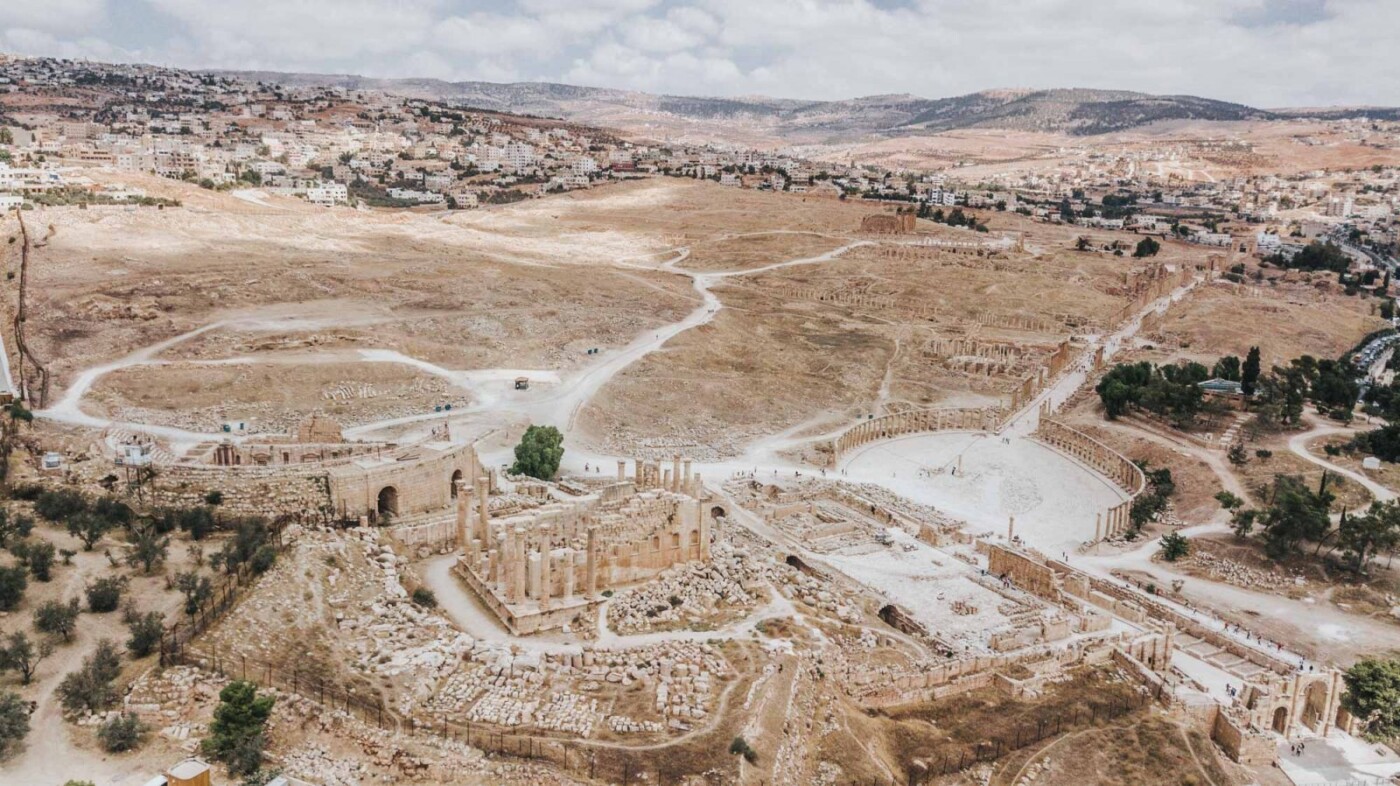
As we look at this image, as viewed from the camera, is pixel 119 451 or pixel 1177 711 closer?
pixel 1177 711

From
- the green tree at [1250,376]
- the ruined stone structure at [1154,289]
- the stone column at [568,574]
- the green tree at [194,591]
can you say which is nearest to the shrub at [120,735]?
the green tree at [194,591]

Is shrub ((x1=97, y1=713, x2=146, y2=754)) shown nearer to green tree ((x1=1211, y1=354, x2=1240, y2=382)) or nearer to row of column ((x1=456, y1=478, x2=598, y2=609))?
row of column ((x1=456, y1=478, x2=598, y2=609))

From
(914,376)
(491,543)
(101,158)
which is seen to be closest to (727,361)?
(914,376)

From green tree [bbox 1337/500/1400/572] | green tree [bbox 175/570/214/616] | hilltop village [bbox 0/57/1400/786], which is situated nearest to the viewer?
hilltop village [bbox 0/57/1400/786]

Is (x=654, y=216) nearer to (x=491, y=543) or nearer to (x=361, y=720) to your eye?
(x=491, y=543)

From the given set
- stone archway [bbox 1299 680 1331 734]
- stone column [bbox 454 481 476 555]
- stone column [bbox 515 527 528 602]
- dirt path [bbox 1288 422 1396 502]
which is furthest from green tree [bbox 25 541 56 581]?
dirt path [bbox 1288 422 1396 502]

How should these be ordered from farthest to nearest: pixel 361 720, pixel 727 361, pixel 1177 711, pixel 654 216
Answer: pixel 654 216 < pixel 727 361 < pixel 1177 711 < pixel 361 720
